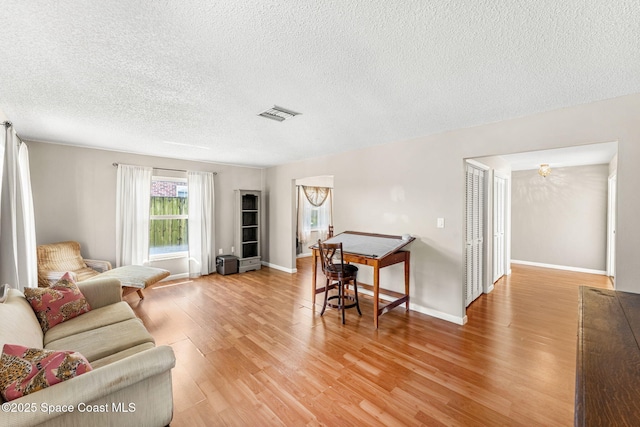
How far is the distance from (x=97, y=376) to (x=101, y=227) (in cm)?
410

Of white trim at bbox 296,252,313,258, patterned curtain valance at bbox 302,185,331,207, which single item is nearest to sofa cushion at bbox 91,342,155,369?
A: white trim at bbox 296,252,313,258

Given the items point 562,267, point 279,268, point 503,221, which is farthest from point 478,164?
point 279,268

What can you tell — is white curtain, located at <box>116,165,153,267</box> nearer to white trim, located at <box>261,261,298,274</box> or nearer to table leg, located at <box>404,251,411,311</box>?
white trim, located at <box>261,261,298,274</box>

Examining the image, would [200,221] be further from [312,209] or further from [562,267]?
[562,267]

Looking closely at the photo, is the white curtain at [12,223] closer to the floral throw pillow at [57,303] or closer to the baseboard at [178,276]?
the floral throw pillow at [57,303]

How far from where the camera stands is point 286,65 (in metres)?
1.83

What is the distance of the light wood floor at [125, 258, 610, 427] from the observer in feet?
6.16

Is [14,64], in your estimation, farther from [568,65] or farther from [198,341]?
[568,65]

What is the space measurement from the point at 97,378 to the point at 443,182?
364 cm

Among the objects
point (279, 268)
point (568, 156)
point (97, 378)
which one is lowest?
point (279, 268)

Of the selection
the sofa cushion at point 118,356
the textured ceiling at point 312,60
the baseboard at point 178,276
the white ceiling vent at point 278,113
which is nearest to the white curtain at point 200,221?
the baseboard at point 178,276

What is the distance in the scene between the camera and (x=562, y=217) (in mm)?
5949

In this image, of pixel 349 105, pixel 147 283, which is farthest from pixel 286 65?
pixel 147 283

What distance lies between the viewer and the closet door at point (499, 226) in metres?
4.73
